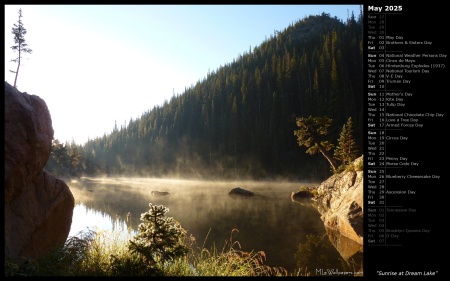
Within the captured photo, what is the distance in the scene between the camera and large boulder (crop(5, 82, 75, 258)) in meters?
5.23

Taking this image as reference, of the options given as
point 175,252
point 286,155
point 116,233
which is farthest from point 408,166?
point 286,155

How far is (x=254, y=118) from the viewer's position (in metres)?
76.2

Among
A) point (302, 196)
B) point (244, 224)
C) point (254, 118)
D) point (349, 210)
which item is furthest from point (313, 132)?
point (254, 118)

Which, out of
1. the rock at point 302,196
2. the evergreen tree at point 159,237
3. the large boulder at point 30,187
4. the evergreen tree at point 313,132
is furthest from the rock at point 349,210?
the large boulder at point 30,187

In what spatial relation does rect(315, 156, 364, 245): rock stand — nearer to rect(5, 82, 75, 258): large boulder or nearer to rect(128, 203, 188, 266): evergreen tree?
rect(128, 203, 188, 266): evergreen tree

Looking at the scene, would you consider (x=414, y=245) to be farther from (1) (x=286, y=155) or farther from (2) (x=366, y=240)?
(1) (x=286, y=155)

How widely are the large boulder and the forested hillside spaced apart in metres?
46.3

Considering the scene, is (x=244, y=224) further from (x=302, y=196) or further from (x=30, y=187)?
(x=302, y=196)

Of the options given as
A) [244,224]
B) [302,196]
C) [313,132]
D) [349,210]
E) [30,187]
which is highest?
[313,132]

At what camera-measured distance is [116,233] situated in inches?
251

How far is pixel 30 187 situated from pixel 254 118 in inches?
2814

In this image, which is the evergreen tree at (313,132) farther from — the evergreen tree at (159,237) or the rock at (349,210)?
the evergreen tree at (159,237)

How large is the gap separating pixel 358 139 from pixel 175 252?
46488 millimetres

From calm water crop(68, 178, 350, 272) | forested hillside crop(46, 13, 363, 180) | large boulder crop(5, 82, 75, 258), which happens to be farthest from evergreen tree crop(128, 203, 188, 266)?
forested hillside crop(46, 13, 363, 180)
